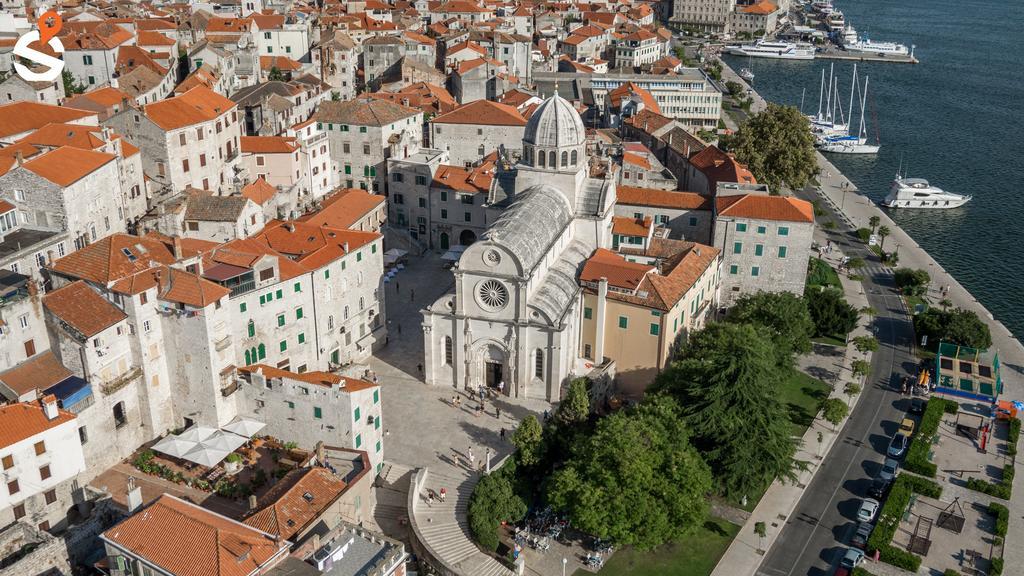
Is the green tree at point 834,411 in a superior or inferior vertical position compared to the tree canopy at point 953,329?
inferior

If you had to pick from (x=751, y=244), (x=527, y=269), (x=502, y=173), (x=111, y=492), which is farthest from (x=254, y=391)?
(x=751, y=244)

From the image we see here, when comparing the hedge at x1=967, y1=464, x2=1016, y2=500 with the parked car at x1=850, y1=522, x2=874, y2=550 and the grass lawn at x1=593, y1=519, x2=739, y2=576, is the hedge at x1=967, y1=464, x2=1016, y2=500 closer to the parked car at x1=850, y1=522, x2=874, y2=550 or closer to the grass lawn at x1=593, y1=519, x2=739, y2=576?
the parked car at x1=850, y1=522, x2=874, y2=550

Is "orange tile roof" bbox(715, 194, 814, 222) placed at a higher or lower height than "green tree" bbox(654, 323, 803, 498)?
higher

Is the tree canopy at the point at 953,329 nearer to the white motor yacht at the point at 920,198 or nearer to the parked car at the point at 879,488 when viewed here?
the parked car at the point at 879,488

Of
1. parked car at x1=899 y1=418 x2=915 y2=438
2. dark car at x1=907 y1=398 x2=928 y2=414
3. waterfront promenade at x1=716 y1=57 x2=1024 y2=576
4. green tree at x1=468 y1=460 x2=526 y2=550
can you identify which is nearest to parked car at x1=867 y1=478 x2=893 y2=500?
parked car at x1=899 y1=418 x2=915 y2=438

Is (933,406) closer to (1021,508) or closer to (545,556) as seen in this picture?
(1021,508)

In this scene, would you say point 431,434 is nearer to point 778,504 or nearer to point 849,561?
point 778,504

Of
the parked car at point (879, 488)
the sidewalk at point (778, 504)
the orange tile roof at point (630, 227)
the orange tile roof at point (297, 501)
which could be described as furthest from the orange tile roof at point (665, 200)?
the orange tile roof at point (297, 501)
